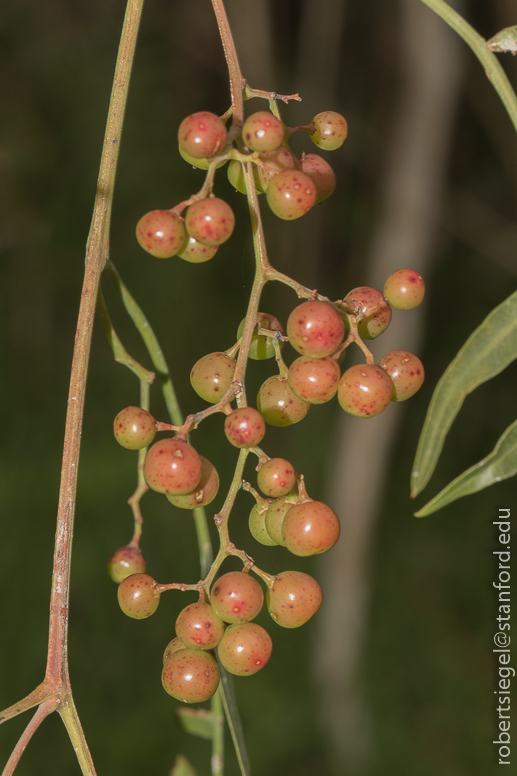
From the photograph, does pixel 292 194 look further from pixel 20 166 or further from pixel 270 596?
pixel 20 166

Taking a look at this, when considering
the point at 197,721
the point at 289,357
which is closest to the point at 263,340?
the point at 197,721

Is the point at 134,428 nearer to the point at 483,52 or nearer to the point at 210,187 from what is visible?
the point at 210,187

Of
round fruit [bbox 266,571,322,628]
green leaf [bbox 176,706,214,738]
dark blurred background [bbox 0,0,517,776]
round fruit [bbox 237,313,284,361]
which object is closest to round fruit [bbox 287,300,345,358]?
round fruit [bbox 237,313,284,361]

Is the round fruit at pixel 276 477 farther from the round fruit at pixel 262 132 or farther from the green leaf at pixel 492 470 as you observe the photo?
the round fruit at pixel 262 132

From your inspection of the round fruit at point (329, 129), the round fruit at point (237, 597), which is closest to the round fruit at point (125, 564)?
the round fruit at point (237, 597)

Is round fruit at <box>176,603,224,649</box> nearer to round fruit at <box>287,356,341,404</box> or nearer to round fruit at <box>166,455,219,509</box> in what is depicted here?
round fruit at <box>166,455,219,509</box>

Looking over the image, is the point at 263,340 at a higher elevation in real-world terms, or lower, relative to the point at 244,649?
higher

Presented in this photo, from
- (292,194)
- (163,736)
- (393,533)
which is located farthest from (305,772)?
(292,194)
